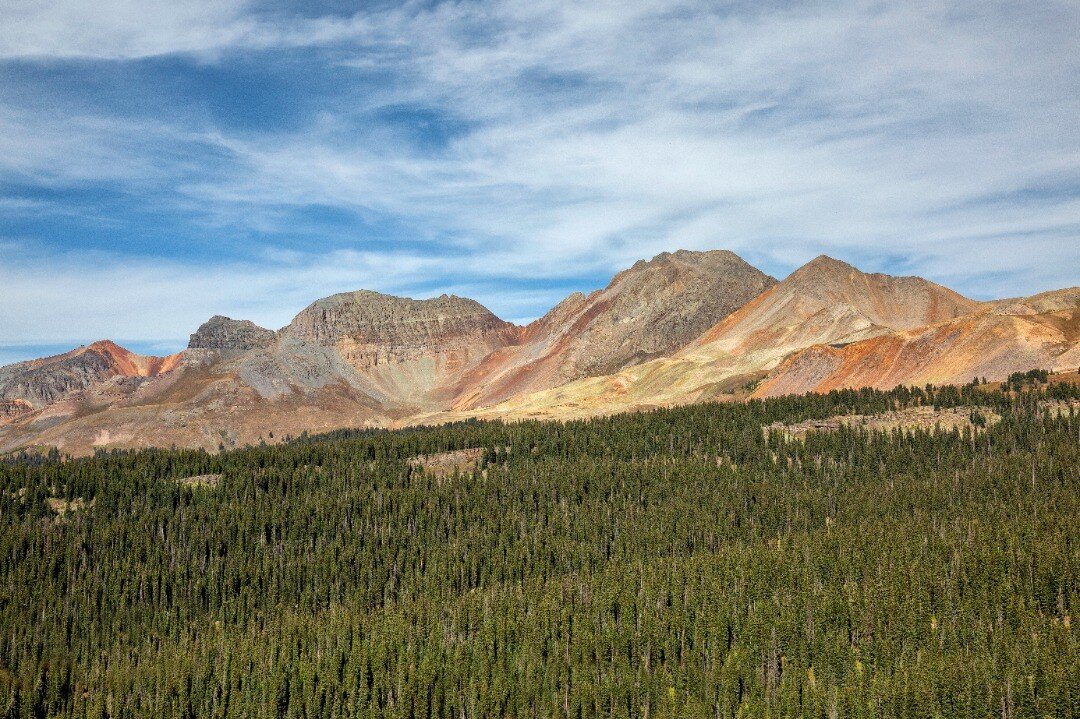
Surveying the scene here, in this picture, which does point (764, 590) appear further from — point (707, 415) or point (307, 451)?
point (307, 451)

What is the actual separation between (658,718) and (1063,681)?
1867 cm

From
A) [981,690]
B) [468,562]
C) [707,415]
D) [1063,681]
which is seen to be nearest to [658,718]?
[981,690]

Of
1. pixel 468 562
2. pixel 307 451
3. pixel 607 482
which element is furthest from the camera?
pixel 307 451

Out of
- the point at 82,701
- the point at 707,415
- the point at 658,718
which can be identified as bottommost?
the point at 82,701

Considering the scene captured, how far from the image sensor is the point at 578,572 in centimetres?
7869

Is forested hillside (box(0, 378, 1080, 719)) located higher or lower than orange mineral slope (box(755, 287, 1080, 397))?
lower

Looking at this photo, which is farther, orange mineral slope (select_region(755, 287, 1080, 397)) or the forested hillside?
orange mineral slope (select_region(755, 287, 1080, 397))

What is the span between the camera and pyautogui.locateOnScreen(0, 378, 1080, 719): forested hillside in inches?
1757

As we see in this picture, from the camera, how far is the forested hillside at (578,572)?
44625mm

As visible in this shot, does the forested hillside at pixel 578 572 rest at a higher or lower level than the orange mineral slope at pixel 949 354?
lower

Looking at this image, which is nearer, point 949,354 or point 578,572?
point 578,572

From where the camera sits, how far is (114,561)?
90.8 metres

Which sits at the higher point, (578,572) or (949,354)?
(949,354)

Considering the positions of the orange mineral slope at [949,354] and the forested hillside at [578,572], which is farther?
the orange mineral slope at [949,354]
